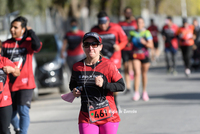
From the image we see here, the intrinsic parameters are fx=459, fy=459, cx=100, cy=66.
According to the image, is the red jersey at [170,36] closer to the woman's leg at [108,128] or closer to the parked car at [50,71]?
the parked car at [50,71]

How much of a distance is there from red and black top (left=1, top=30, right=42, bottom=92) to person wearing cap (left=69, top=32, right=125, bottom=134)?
87.4 inches

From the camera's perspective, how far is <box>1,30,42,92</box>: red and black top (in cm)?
687

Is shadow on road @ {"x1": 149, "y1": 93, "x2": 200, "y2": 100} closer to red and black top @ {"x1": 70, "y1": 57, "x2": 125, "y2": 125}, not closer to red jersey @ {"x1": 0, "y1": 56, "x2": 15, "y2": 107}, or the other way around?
red jersey @ {"x1": 0, "y1": 56, "x2": 15, "y2": 107}

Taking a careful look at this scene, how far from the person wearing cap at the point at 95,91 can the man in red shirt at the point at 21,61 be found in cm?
218

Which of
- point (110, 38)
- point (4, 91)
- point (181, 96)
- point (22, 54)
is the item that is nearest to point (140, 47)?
point (181, 96)

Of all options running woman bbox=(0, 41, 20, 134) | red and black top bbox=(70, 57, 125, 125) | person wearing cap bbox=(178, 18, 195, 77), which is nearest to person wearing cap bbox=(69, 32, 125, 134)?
red and black top bbox=(70, 57, 125, 125)

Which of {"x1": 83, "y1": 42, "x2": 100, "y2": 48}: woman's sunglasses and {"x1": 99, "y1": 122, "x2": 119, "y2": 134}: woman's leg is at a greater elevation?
{"x1": 83, "y1": 42, "x2": 100, "y2": 48}: woman's sunglasses

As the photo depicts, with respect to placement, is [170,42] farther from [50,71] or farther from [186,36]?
[50,71]

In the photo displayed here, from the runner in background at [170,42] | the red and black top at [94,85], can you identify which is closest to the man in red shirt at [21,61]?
the red and black top at [94,85]

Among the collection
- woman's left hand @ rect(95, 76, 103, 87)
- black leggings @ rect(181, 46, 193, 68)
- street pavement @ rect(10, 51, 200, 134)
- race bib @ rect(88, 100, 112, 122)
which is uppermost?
woman's left hand @ rect(95, 76, 103, 87)

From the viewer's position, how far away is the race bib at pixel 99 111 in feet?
15.4

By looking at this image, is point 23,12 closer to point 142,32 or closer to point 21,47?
point 142,32

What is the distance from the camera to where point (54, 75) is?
1259 centimetres

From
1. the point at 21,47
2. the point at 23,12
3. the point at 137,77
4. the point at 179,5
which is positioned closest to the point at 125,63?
the point at 137,77
